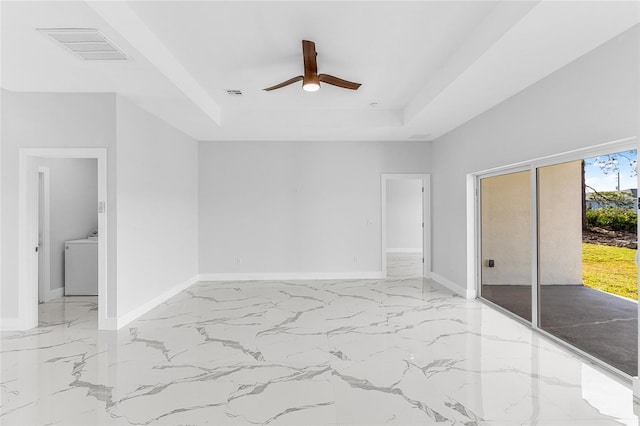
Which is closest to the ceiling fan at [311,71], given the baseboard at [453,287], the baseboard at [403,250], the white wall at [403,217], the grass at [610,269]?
the grass at [610,269]

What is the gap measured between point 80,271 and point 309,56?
15.6 ft

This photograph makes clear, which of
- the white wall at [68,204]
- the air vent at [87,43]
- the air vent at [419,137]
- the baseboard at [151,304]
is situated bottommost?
the baseboard at [151,304]

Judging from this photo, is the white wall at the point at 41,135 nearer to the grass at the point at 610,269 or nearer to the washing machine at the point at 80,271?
the washing machine at the point at 80,271

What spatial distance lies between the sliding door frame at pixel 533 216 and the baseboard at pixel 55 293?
6187 mm

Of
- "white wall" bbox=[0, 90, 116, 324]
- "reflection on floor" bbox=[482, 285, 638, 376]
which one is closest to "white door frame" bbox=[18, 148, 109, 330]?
"white wall" bbox=[0, 90, 116, 324]

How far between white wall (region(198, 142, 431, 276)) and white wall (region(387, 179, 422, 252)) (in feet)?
14.6

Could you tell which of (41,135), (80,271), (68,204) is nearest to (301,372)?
(41,135)

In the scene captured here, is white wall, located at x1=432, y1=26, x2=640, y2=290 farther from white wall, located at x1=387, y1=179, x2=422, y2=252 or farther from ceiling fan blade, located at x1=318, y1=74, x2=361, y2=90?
white wall, located at x1=387, y1=179, x2=422, y2=252

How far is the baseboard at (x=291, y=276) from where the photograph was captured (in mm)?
6402

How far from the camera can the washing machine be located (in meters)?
5.17

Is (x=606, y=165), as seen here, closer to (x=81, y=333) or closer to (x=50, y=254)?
(x=81, y=333)

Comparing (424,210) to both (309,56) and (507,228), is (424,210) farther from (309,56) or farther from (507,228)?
(309,56)

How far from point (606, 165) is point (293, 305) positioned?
3.74 m

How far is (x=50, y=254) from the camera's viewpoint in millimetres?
5031
